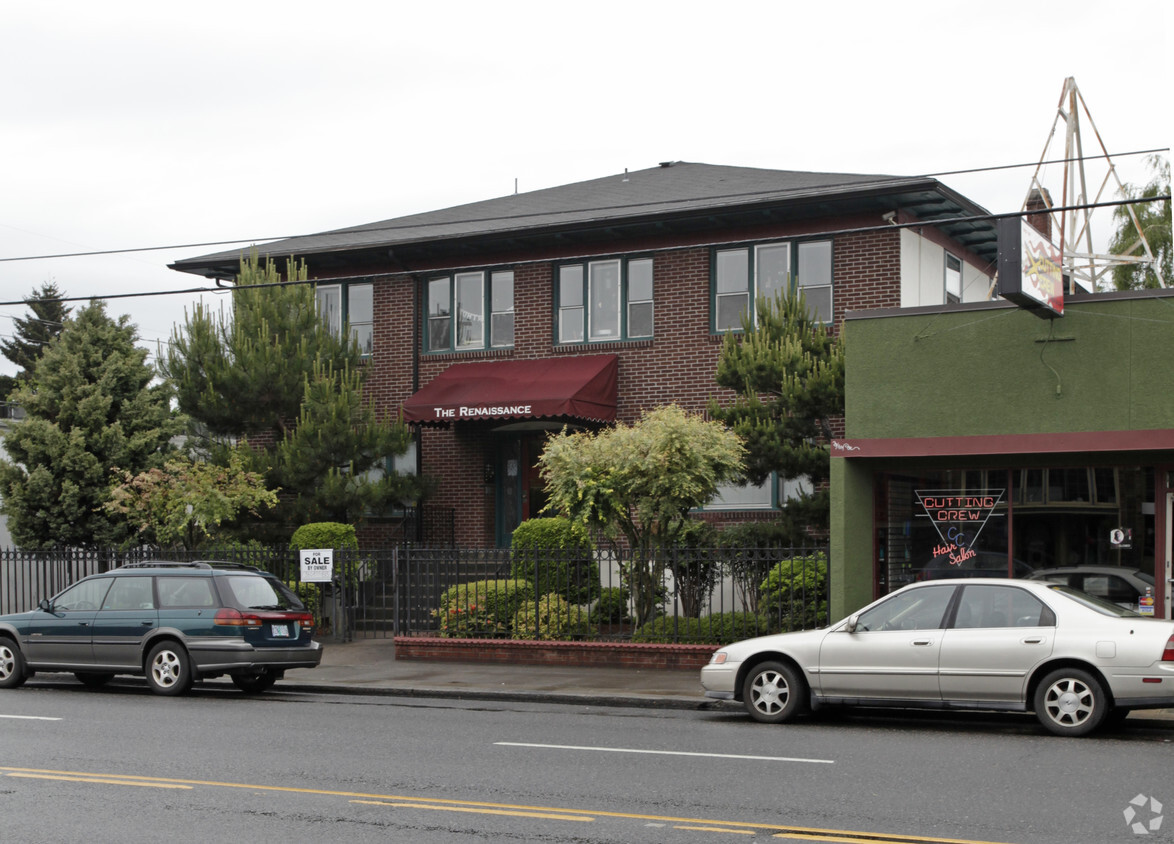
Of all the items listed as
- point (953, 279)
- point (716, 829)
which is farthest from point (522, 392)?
point (716, 829)

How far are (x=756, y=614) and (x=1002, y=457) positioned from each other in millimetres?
3898

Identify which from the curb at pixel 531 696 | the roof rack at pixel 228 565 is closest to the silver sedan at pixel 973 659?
the curb at pixel 531 696

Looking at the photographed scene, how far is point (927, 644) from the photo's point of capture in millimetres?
11625

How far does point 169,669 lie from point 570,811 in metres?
8.62

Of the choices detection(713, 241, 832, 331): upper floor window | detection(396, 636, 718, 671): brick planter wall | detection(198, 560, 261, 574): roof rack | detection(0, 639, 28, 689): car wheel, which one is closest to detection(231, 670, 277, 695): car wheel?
detection(198, 560, 261, 574): roof rack

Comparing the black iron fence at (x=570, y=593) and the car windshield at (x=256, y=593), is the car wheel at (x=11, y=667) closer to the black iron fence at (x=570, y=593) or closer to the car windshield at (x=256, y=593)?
the car windshield at (x=256, y=593)

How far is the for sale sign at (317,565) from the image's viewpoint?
19953 mm

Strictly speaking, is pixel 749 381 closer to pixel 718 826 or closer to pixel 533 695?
pixel 533 695

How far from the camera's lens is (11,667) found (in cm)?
1622

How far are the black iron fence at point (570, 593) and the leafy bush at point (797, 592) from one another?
0.01m

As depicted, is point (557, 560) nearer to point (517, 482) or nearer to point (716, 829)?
point (517, 482)

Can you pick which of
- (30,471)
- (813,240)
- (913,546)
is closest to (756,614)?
(913,546)

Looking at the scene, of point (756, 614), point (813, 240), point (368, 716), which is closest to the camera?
point (368, 716)

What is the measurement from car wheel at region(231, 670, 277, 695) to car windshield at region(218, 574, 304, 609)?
84 centimetres
